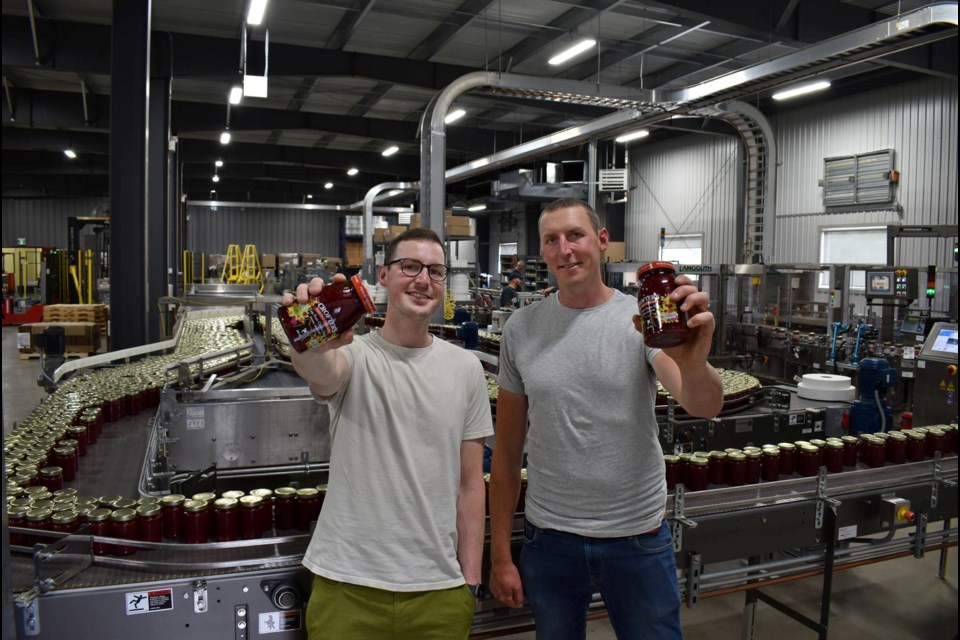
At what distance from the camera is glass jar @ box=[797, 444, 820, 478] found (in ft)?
10.7

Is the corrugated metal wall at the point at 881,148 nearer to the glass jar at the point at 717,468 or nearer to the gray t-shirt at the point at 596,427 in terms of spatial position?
the glass jar at the point at 717,468

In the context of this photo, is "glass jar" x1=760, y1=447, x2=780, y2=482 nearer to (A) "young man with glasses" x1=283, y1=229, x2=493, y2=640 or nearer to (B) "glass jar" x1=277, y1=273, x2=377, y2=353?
(A) "young man with glasses" x1=283, y1=229, x2=493, y2=640

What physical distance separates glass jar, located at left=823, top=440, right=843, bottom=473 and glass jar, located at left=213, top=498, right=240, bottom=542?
105 inches

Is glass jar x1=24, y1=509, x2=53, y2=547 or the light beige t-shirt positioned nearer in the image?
the light beige t-shirt

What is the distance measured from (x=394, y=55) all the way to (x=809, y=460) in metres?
11.1

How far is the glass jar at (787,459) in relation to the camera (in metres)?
3.26

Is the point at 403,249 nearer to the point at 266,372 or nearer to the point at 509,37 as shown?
the point at 266,372

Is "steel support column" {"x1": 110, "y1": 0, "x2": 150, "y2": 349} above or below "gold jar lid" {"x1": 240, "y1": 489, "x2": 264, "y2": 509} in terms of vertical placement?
above

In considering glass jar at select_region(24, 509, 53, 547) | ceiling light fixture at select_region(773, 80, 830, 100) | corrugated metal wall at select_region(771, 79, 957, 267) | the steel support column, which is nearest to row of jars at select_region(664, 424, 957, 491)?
glass jar at select_region(24, 509, 53, 547)

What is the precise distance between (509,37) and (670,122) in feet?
15.4

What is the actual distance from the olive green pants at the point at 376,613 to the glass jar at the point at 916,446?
9.58ft

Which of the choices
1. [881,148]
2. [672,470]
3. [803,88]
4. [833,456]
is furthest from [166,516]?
[881,148]

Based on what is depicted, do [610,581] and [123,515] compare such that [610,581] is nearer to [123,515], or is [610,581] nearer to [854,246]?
[123,515]

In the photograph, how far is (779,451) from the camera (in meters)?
3.24
